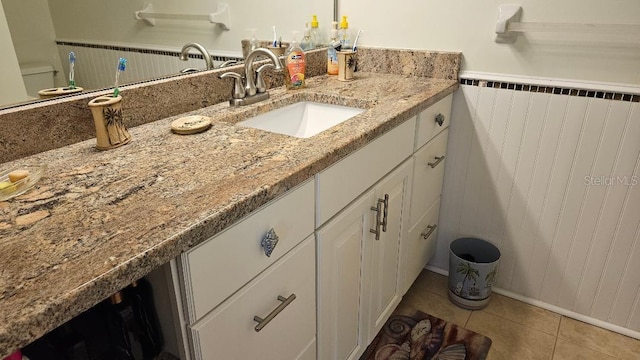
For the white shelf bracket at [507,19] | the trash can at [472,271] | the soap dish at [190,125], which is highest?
the white shelf bracket at [507,19]

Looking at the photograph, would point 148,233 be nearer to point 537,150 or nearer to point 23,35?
point 23,35

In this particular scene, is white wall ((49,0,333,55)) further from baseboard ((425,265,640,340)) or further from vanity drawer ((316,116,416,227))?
baseboard ((425,265,640,340))

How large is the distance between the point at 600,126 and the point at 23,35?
175 centimetres

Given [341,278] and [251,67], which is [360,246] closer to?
[341,278]

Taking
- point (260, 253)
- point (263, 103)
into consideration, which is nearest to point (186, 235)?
point (260, 253)

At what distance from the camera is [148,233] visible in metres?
0.67

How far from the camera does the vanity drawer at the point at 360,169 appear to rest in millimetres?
1058

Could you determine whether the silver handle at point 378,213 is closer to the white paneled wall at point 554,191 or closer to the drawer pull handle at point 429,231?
the drawer pull handle at point 429,231

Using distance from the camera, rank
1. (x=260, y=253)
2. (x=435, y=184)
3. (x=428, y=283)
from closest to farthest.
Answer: (x=260, y=253) → (x=435, y=184) → (x=428, y=283)

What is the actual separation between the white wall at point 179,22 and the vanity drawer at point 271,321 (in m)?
0.73

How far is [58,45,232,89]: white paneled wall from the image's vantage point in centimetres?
108

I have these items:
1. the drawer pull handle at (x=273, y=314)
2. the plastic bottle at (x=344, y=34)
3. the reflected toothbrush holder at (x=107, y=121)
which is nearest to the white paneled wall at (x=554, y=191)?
the plastic bottle at (x=344, y=34)

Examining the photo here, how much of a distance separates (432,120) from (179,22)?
3.08 ft

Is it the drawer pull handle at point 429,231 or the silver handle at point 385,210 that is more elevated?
the silver handle at point 385,210
